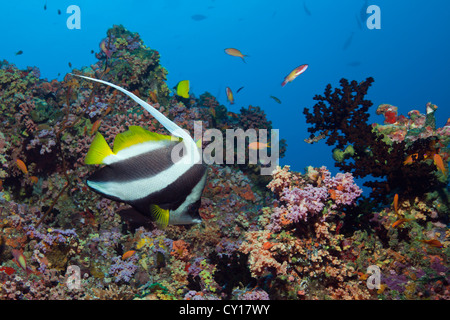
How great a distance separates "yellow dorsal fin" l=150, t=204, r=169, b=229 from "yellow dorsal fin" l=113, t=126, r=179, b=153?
0.35 meters

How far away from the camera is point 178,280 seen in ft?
13.7

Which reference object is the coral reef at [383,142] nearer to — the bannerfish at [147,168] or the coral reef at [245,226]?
the coral reef at [245,226]

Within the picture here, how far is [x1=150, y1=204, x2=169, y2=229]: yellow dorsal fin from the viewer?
57.2 inches

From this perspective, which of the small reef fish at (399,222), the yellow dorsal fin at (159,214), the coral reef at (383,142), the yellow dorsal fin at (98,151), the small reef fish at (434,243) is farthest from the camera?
the coral reef at (383,142)

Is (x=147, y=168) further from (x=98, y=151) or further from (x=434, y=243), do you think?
(x=434, y=243)

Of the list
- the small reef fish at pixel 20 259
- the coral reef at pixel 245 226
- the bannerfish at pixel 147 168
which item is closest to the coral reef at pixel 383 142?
the coral reef at pixel 245 226

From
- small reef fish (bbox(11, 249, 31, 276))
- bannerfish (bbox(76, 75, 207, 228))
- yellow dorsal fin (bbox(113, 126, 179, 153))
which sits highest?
yellow dorsal fin (bbox(113, 126, 179, 153))

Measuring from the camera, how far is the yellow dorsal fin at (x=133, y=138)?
139 centimetres

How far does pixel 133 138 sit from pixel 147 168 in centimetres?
18

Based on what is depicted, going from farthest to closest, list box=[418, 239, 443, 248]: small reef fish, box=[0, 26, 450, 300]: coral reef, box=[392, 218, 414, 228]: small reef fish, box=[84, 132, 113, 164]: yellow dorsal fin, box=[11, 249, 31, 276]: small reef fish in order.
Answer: box=[11, 249, 31, 276]: small reef fish, box=[392, 218, 414, 228]: small reef fish, box=[418, 239, 443, 248]: small reef fish, box=[0, 26, 450, 300]: coral reef, box=[84, 132, 113, 164]: yellow dorsal fin

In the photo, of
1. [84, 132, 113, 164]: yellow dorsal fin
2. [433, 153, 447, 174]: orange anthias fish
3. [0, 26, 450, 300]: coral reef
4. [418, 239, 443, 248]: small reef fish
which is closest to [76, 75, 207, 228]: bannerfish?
[84, 132, 113, 164]: yellow dorsal fin

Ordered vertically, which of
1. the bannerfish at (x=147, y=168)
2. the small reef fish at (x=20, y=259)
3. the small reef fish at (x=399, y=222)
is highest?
the bannerfish at (x=147, y=168)

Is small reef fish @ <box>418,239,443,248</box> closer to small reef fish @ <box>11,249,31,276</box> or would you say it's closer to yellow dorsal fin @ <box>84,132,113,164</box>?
yellow dorsal fin @ <box>84,132,113,164</box>

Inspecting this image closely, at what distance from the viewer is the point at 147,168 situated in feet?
4.60
